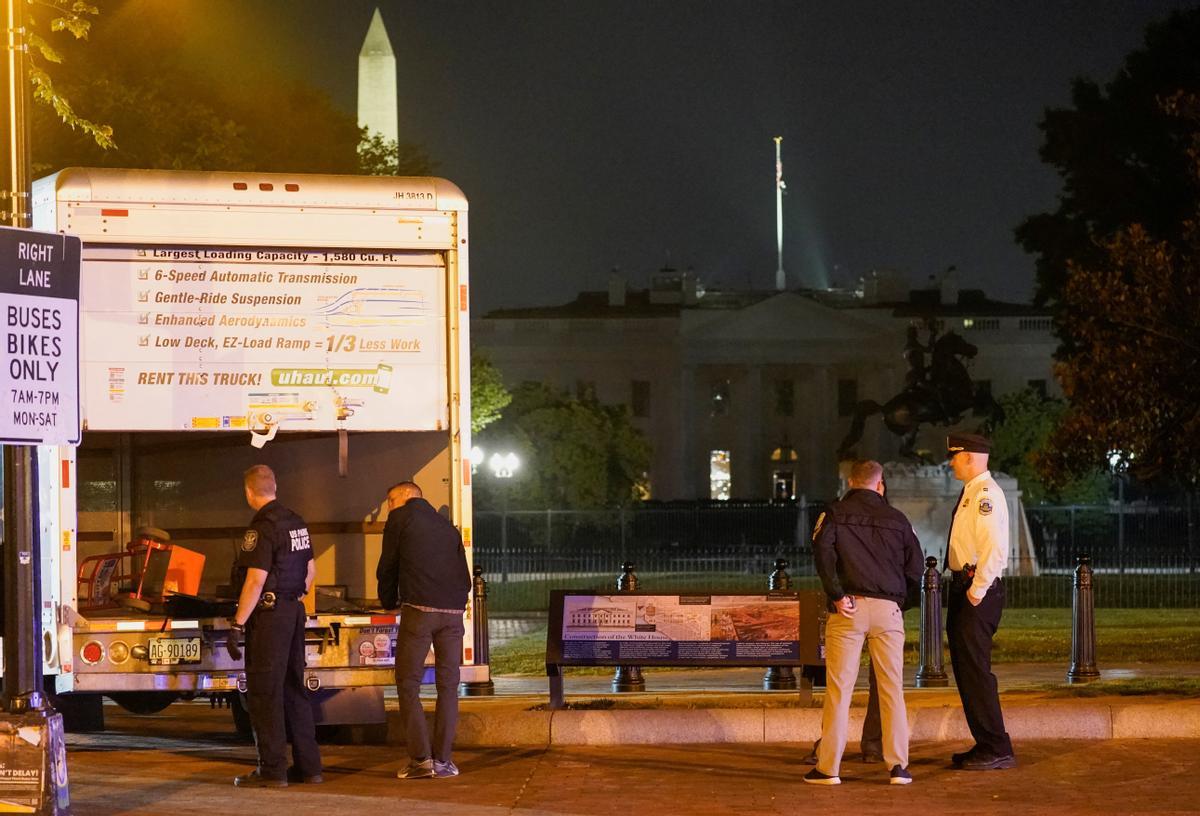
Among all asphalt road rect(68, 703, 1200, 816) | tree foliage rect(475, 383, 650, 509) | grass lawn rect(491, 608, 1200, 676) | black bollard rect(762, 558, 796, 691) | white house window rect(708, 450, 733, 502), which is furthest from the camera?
white house window rect(708, 450, 733, 502)

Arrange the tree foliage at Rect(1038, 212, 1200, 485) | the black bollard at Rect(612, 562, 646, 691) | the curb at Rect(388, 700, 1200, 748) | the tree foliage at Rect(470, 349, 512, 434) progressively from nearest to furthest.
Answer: the curb at Rect(388, 700, 1200, 748), the black bollard at Rect(612, 562, 646, 691), the tree foliage at Rect(1038, 212, 1200, 485), the tree foliage at Rect(470, 349, 512, 434)

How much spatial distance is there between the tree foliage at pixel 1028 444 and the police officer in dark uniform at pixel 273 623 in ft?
169

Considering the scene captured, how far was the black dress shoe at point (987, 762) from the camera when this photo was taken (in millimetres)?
11102

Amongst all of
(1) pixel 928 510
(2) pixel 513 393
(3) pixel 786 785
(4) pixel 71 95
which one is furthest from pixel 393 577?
(2) pixel 513 393

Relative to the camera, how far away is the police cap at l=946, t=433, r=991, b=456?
36.2 feet

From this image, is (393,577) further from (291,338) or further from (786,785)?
(786,785)

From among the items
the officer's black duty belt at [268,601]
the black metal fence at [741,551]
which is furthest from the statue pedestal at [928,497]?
the officer's black duty belt at [268,601]

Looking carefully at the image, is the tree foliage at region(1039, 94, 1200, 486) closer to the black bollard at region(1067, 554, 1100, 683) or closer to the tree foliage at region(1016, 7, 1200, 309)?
the black bollard at region(1067, 554, 1100, 683)

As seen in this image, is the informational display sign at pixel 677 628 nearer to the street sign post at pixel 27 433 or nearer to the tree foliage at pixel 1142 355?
the street sign post at pixel 27 433

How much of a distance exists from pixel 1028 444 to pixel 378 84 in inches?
1033

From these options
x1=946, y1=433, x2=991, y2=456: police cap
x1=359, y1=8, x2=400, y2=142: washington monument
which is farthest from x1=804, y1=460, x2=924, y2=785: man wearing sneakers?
x1=359, y1=8, x2=400, y2=142: washington monument

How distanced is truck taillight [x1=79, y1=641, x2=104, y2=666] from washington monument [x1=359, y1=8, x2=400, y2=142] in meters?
53.7

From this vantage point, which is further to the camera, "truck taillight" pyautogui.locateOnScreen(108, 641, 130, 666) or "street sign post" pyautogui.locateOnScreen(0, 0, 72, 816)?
"truck taillight" pyautogui.locateOnScreen(108, 641, 130, 666)

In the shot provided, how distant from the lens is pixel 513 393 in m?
68.6
